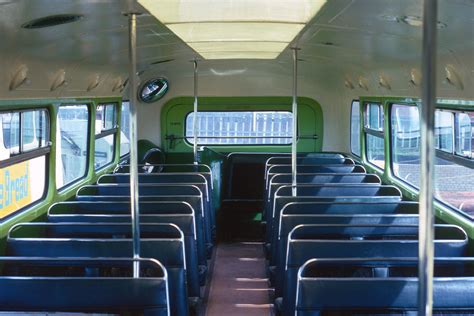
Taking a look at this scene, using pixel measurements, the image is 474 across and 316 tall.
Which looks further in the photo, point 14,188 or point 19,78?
point 14,188

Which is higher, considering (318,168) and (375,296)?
(318,168)

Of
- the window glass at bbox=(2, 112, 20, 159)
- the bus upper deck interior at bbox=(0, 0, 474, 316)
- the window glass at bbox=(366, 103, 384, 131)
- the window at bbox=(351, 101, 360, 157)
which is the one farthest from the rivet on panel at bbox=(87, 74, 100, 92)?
the window at bbox=(351, 101, 360, 157)

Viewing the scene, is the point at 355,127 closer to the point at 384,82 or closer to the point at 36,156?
the point at 384,82

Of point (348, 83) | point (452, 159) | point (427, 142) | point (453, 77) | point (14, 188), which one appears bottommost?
point (14, 188)

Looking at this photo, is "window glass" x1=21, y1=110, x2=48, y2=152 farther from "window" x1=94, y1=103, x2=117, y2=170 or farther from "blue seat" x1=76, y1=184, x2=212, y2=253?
"window" x1=94, y1=103, x2=117, y2=170

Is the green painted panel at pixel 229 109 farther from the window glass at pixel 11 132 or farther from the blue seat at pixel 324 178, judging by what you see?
the window glass at pixel 11 132

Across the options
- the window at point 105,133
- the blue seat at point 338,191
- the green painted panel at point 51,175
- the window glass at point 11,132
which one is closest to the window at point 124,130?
the window at point 105,133

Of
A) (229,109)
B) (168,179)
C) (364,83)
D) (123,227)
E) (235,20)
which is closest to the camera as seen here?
(235,20)

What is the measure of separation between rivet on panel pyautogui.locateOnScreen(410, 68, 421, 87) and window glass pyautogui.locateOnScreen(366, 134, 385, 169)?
81.6 inches

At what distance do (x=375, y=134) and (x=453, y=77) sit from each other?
346cm

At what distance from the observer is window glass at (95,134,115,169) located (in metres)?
7.28

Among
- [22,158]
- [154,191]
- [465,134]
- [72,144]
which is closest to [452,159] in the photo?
[465,134]

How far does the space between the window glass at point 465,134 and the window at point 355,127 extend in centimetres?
376

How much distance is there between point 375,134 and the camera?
7492 mm
